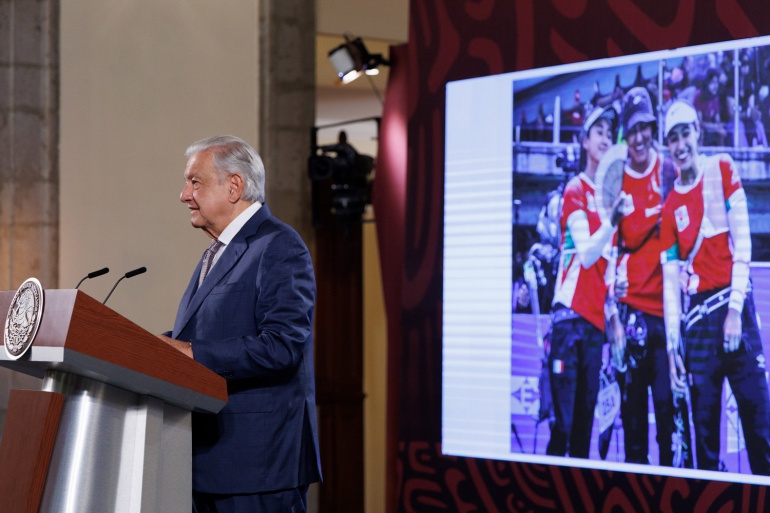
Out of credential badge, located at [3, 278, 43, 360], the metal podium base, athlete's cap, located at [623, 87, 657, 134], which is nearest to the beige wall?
athlete's cap, located at [623, 87, 657, 134]

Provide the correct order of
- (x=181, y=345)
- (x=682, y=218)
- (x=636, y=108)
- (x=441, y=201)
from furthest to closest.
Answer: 1. (x=441, y=201)
2. (x=636, y=108)
3. (x=682, y=218)
4. (x=181, y=345)

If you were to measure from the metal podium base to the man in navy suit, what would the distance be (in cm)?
23

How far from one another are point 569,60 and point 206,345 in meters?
1.95

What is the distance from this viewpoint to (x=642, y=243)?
140 inches

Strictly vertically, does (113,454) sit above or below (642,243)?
below

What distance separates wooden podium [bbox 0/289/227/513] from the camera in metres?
2.02

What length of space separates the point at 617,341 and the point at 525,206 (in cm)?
58

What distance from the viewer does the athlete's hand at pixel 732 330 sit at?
3361 millimetres

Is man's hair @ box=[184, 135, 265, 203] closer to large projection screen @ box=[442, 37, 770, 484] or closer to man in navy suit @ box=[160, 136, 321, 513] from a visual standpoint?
man in navy suit @ box=[160, 136, 321, 513]

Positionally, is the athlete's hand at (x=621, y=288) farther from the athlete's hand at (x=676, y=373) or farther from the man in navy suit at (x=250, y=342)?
the man in navy suit at (x=250, y=342)

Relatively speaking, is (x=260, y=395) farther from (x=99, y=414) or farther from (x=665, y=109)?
(x=665, y=109)

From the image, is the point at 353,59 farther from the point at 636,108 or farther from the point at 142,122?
the point at 636,108

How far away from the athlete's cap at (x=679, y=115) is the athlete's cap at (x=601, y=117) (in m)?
0.18

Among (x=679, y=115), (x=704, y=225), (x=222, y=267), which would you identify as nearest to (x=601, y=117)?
(x=679, y=115)
